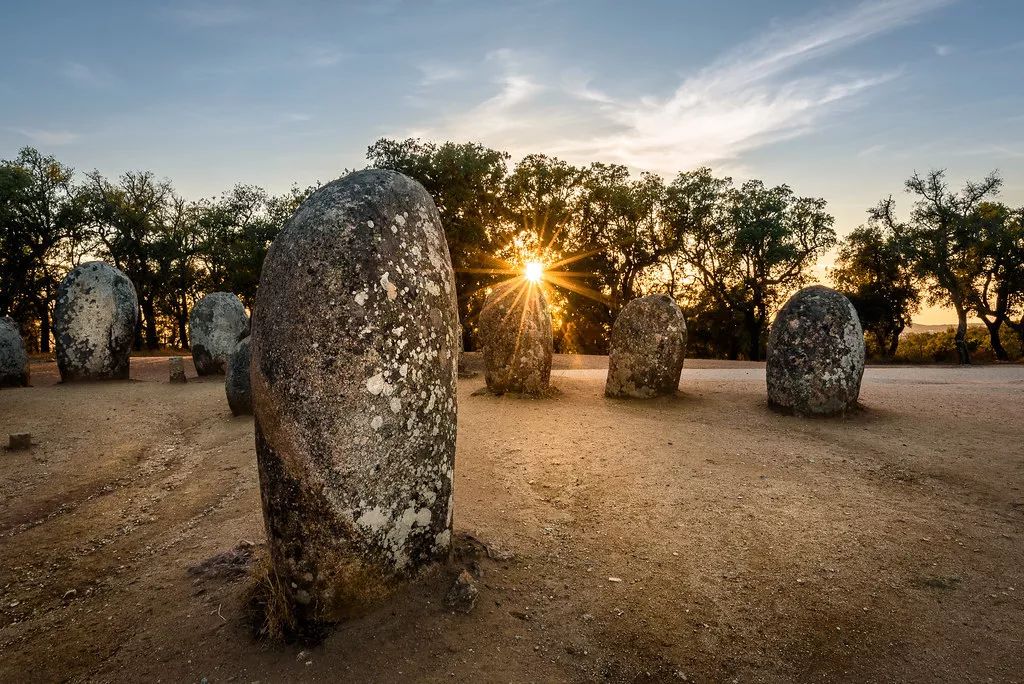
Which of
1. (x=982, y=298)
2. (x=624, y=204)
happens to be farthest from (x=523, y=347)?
(x=982, y=298)

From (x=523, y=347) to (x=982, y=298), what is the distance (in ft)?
101

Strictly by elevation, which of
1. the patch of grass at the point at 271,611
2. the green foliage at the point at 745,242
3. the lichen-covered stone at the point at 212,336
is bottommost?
the patch of grass at the point at 271,611

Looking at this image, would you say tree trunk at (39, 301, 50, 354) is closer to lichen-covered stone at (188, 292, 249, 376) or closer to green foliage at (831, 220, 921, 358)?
lichen-covered stone at (188, 292, 249, 376)

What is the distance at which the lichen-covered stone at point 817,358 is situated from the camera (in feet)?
32.7

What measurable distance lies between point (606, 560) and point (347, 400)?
2.68 metres

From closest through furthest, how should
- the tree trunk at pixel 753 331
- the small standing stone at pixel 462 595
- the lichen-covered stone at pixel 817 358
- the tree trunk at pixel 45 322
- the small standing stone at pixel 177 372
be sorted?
the small standing stone at pixel 462 595, the lichen-covered stone at pixel 817 358, the small standing stone at pixel 177 372, the tree trunk at pixel 45 322, the tree trunk at pixel 753 331

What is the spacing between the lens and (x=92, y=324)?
15016mm

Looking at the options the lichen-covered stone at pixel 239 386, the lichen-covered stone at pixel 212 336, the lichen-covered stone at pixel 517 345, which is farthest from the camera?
the lichen-covered stone at pixel 212 336

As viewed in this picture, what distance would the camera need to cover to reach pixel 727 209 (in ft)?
109

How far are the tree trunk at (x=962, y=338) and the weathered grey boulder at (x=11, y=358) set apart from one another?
3622 centimetres

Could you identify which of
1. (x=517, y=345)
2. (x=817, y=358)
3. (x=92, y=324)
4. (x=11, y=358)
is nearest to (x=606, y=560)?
(x=817, y=358)

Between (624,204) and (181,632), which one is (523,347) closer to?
(181,632)

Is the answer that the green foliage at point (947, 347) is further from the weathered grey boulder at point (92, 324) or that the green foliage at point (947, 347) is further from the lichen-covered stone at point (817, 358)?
the weathered grey boulder at point (92, 324)

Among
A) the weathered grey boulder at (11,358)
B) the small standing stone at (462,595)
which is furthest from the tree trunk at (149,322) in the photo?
the small standing stone at (462,595)
